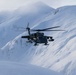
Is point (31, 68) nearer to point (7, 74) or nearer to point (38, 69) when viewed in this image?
point (38, 69)

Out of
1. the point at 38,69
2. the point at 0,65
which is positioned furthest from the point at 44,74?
the point at 0,65

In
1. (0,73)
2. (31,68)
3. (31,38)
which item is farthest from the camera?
(31,38)

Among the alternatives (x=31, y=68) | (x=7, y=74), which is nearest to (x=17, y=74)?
(x=7, y=74)

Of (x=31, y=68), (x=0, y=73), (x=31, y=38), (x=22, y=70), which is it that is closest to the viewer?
(x=0, y=73)

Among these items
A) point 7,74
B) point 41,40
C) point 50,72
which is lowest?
point 7,74

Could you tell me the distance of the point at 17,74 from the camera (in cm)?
6122

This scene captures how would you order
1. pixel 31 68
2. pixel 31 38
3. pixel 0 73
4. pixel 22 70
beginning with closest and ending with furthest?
pixel 0 73 → pixel 22 70 → pixel 31 68 → pixel 31 38

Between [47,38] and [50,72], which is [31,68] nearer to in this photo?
[50,72]

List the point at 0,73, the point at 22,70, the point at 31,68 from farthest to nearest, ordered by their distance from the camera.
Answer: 1. the point at 31,68
2. the point at 22,70
3. the point at 0,73

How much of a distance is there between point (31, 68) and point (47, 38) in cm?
1205

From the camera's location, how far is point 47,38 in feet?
260

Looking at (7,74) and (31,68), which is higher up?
(31,68)

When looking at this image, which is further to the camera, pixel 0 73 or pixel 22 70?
pixel 22 70

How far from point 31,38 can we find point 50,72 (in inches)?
392
